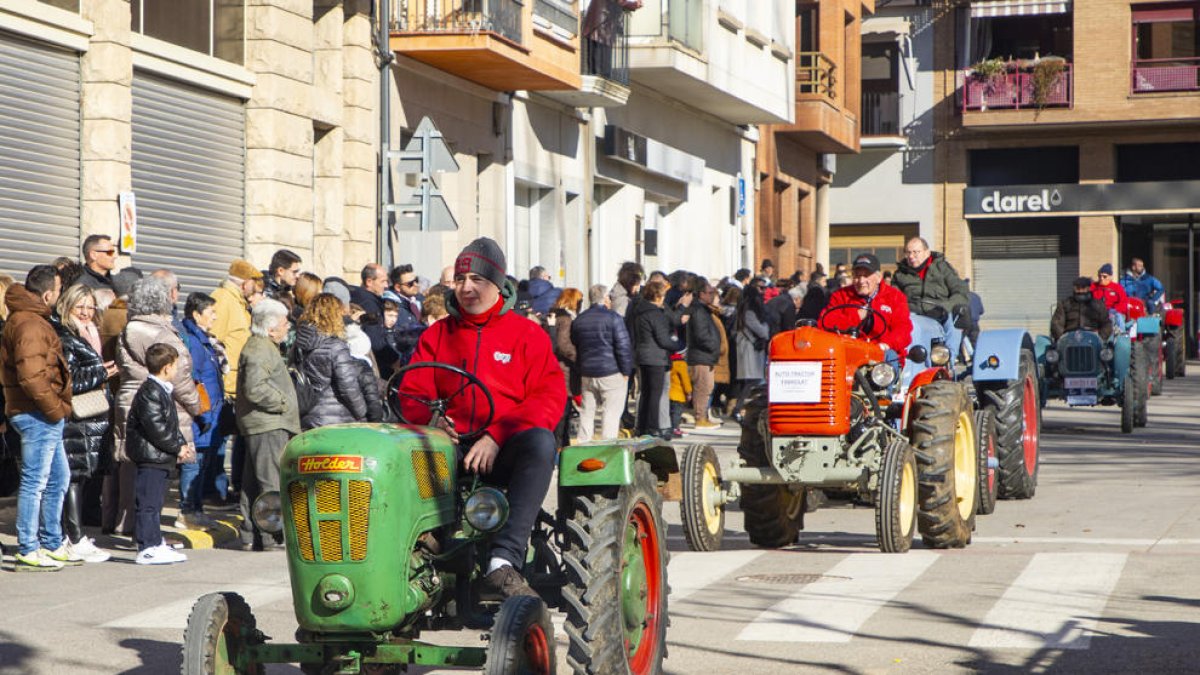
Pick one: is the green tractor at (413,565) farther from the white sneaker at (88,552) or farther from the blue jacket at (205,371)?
the blue jacket at (205,371)

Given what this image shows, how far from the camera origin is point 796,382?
12641 mm

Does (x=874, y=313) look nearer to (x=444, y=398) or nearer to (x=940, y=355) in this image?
(x=940, y=355)

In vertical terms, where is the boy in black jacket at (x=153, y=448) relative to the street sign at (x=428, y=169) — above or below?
below

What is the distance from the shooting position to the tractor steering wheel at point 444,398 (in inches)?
293

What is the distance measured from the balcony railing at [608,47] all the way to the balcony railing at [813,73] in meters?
13.2

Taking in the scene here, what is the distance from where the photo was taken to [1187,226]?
5044cm

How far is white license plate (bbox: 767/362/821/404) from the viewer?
41.3 feet

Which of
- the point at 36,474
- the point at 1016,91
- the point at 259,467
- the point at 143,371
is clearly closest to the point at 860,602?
the point at 259,467

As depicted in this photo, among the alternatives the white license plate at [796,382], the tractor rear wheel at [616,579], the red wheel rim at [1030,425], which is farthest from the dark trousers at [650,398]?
the tractor rear wheel at [616,579]

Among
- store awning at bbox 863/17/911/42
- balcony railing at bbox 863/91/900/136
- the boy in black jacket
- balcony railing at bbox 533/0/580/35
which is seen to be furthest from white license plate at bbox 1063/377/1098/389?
store awning at bbox 863/17/911/42

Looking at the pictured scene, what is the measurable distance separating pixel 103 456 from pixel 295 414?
1.29m

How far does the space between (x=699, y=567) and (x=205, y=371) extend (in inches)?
167

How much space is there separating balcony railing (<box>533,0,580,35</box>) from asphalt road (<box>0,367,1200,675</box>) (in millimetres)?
13773

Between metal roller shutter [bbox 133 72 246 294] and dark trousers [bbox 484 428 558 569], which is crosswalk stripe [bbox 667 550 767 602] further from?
metal roller shutter [bbox 133 72 246 294]
